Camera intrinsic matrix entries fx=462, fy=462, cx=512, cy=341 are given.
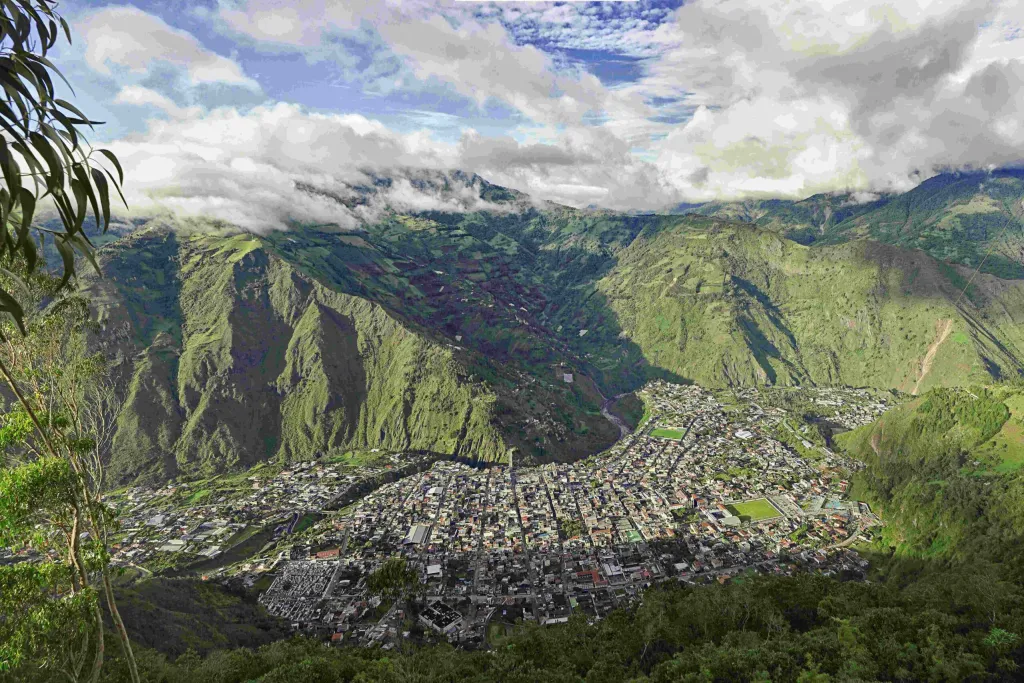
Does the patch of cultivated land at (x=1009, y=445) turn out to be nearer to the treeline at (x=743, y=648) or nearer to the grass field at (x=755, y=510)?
the grass field at (x=755, y=510)

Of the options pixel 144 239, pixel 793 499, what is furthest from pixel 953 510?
pixel 144 239

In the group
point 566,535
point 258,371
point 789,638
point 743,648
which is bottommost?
point 566,535

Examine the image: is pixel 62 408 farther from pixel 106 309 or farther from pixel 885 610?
pixel 106 309

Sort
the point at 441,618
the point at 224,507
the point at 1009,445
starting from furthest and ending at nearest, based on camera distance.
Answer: the point at 224,507 < the point at 1009,445 < the point at 441,618

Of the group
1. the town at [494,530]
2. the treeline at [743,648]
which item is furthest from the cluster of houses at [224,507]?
the treeline at [743,648]

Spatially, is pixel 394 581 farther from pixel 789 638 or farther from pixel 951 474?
pixel 951 474

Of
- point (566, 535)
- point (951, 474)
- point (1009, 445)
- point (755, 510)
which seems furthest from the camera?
point (755, 510)

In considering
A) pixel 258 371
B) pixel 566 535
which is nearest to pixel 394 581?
pixel 566 535

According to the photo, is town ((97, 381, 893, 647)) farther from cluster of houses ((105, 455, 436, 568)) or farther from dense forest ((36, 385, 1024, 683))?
dense forest ((36, 385, 1024, 683))
